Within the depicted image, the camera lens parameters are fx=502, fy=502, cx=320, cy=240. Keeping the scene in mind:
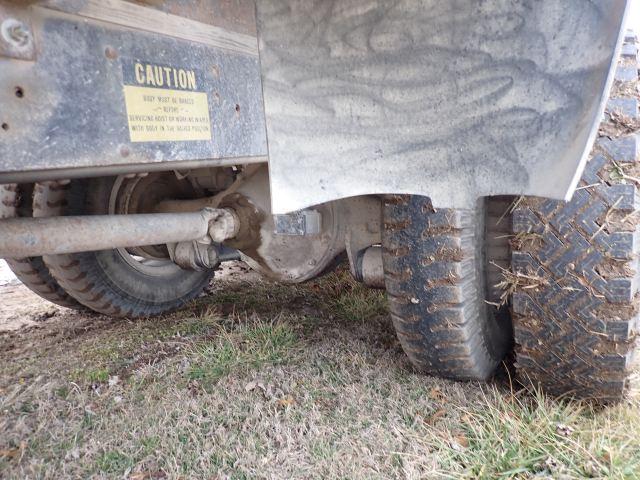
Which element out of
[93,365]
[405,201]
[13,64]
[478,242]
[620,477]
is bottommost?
[620,477]

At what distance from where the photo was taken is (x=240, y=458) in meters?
1.49

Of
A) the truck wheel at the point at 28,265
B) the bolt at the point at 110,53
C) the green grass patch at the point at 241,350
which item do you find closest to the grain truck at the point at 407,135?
the bolt at the point at 110,53

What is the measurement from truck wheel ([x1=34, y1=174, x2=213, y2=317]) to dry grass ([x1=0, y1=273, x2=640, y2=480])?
24 cm

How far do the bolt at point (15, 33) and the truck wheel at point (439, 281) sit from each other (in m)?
1.02

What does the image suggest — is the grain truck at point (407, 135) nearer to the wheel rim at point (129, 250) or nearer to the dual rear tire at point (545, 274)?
the dual rear tire at point (545, 274)

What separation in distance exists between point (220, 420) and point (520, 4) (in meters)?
1.46

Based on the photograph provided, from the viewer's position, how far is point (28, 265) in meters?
2.48

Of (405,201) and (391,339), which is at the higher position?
(405,201)

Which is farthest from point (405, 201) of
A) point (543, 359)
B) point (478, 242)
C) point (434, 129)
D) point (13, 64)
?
point (13, 64)

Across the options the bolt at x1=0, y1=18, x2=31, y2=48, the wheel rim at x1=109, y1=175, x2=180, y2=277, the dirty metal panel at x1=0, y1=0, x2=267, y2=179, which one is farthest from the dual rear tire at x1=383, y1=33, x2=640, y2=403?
the wheel rim at x1=109, y1=175, x2=180, y2=277

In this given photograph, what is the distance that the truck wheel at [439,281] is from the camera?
1504mm

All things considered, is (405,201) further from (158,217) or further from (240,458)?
(240,458)

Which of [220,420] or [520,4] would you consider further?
[220,420]

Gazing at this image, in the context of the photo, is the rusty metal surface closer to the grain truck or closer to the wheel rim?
the grain truck
